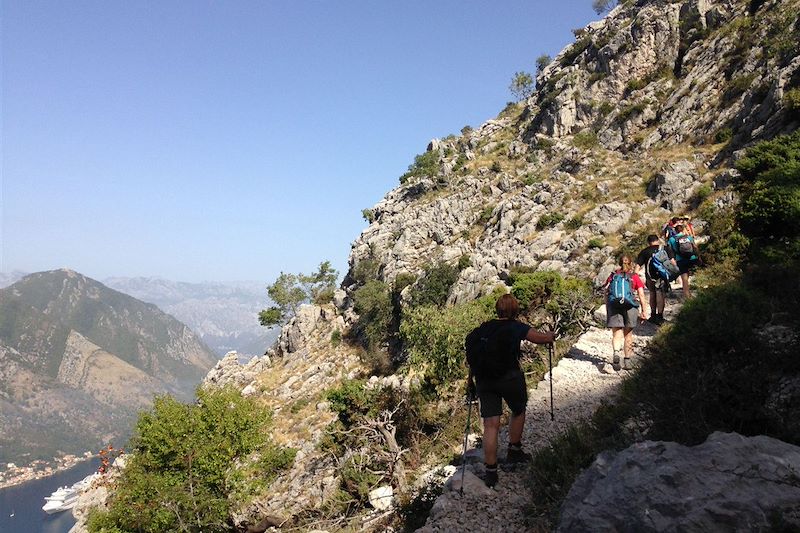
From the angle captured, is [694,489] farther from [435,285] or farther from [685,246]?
[435,285]

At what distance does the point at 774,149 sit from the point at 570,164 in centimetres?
2819

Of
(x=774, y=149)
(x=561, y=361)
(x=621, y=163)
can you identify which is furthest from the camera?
(x=621, y=163)

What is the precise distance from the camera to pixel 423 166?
2571 inches

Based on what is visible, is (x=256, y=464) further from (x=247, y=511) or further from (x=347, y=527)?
(x=347, y=527)

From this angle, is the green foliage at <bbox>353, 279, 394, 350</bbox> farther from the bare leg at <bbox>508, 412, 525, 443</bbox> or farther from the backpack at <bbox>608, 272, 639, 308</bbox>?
the bare leg at <bbox>508, 412, 525, 443</bbox>

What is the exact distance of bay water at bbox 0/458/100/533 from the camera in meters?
148

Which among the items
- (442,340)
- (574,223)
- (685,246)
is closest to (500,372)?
(685,246)

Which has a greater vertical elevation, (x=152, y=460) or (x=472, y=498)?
(x=472, y=498)

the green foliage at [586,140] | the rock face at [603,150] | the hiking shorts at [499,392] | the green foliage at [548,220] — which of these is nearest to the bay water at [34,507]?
the rock face at [603,150]

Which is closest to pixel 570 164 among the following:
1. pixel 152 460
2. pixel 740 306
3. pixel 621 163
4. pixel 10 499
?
pixel 621 163

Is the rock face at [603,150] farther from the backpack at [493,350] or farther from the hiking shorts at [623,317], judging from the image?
the backpack at [493,350]

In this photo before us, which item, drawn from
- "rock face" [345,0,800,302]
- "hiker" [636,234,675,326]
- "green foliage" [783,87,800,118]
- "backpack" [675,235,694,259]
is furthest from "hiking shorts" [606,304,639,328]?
"green foliage" [783,87,800,118]

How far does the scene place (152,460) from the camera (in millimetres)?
17828

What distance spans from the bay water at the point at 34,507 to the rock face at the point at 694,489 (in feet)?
654
